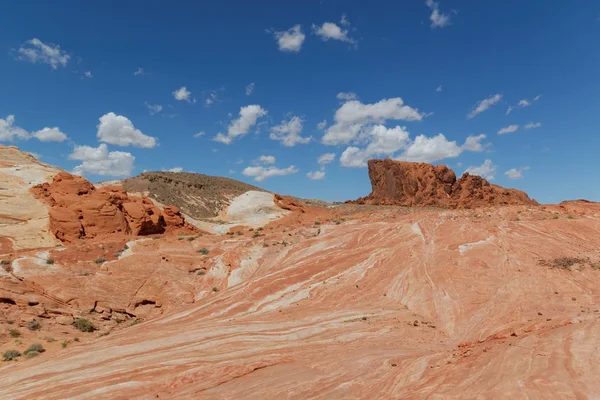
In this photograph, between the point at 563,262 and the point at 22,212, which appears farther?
the point at 22,212

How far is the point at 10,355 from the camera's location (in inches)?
563

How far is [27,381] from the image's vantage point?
11414 millimetres

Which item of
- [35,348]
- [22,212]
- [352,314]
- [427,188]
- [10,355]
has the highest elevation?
[427,188]

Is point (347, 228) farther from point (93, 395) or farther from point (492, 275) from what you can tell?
point (93, 395)

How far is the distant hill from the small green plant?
47.3m

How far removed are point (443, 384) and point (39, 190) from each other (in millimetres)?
42026

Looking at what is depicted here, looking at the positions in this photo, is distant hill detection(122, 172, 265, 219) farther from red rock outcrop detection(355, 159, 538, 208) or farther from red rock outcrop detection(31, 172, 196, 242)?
red rock outcrop detection(355, 159, 538, 208)

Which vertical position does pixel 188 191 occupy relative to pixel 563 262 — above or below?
above

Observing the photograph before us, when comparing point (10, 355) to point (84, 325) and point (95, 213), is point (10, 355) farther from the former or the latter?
point (95, 213)

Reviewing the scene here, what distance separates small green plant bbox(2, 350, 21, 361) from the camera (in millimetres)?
14234

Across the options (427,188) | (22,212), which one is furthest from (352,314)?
(427,188)

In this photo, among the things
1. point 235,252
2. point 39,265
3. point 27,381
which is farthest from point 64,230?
point 27,381

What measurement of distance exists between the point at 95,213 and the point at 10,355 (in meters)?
19.3

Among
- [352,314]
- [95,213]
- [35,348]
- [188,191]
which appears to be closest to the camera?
[35,348]
